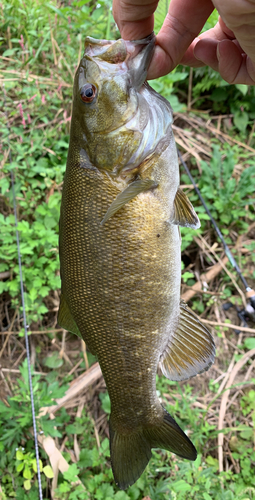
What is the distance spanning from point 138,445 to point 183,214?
1.06 meters

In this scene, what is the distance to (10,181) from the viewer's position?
279 centimetres

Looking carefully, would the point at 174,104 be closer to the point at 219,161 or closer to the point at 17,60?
the point at 219,161

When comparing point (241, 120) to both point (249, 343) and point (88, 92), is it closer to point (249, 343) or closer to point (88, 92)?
point (249, 343)

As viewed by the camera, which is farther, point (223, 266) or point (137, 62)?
point (223, 266)

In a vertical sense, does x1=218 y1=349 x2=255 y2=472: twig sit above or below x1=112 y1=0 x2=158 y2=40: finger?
below

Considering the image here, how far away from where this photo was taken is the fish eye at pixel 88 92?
122 cm

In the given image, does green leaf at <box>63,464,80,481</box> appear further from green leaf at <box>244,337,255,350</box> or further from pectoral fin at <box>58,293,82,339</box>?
green leaf at <box>244,337,255,350</box>

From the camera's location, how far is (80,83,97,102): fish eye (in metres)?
1.22

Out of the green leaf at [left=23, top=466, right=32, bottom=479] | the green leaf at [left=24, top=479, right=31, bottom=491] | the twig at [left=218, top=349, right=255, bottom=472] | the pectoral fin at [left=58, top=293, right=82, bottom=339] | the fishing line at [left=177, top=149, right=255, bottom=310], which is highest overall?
the pectoral fin at [left=58, top=293, right=82, bottom=339]

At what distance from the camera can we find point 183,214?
1.32m

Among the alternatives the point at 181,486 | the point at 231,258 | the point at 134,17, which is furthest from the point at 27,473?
the point at 134,17

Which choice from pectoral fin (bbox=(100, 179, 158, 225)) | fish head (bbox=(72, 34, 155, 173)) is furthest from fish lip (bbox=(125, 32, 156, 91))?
pectoral fin (bbox=(100, 179, 158, 225))

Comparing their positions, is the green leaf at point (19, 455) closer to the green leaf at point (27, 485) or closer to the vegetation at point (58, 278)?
the vegetation at point (58, 278)

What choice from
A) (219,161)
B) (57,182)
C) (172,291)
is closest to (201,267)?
(219,161)
